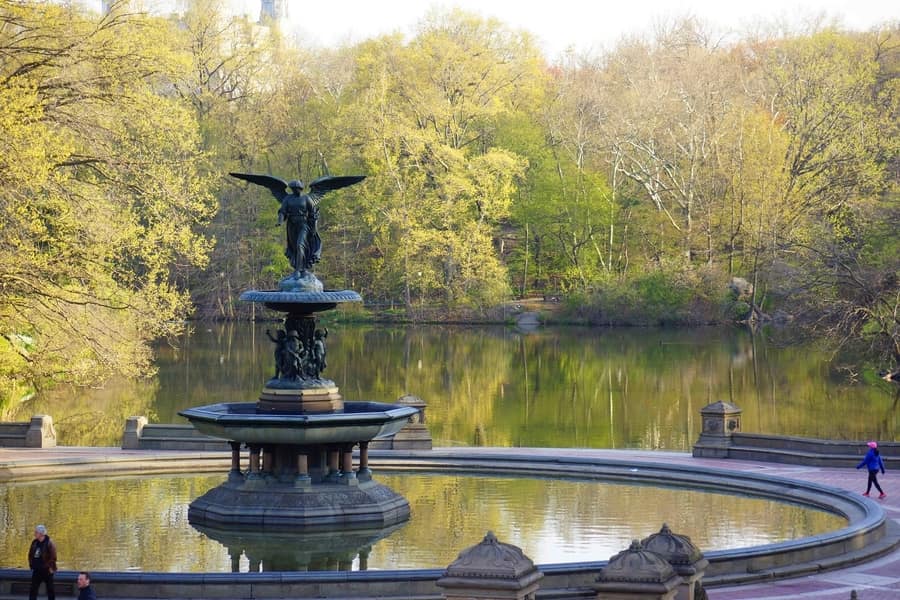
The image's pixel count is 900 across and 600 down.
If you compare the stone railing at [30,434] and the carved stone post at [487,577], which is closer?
the carved stone post at [487,577]

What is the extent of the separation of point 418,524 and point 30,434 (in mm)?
13352

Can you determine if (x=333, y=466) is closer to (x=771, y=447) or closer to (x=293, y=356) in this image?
(x=293, y=356)

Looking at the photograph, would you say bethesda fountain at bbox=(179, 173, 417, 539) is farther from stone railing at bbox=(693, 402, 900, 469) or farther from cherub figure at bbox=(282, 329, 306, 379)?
stone railing at bbox=(693, 402, 900, 469)

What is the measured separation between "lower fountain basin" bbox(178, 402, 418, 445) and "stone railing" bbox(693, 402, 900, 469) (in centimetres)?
1040

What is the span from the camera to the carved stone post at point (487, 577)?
510 inches

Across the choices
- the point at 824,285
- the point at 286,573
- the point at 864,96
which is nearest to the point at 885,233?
the point at 824,285

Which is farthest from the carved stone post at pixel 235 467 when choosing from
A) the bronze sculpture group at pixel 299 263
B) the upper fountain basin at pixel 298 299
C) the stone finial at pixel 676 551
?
the stone finial at pixel 676 551

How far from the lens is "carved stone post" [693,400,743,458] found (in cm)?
3119

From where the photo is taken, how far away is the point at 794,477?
28031mm

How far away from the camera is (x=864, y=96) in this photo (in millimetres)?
80125

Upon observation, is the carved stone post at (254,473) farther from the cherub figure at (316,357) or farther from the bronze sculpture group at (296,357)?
the cherub figure at (316,357)

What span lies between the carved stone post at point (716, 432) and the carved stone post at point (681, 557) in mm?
17229

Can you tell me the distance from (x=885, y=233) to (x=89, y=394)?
30.0m

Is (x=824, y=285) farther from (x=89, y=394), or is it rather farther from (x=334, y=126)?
(x=334, y=126)
